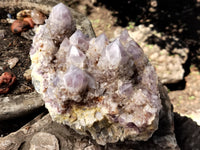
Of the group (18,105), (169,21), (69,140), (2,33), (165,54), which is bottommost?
(165,54)

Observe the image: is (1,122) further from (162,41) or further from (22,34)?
(162,41)

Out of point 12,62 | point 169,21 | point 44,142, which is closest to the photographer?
point 44,142

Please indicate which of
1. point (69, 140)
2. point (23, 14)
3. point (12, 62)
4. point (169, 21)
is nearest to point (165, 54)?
point (169, 21)

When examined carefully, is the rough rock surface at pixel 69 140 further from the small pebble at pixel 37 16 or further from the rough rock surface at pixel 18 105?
the small pebble at pixel 37 16

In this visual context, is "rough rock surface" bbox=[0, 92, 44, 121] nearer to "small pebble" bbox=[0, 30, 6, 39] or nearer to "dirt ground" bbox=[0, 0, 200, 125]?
"small pebble" bbox=[0, 30, 6, 39]

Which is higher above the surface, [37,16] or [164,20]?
[37,16]

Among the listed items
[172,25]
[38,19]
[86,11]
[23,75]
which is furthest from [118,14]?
[23,75]

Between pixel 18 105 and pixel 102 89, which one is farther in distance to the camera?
pixel 18 105

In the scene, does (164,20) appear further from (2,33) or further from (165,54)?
(2,33)

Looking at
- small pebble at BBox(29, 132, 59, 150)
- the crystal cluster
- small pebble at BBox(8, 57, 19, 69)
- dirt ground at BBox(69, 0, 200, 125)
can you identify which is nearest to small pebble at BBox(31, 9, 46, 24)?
small pebble at BBox(8, 57, 19, 69)

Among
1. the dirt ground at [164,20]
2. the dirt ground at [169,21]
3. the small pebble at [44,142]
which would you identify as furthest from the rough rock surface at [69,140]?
the dirt ground at [164,20]
